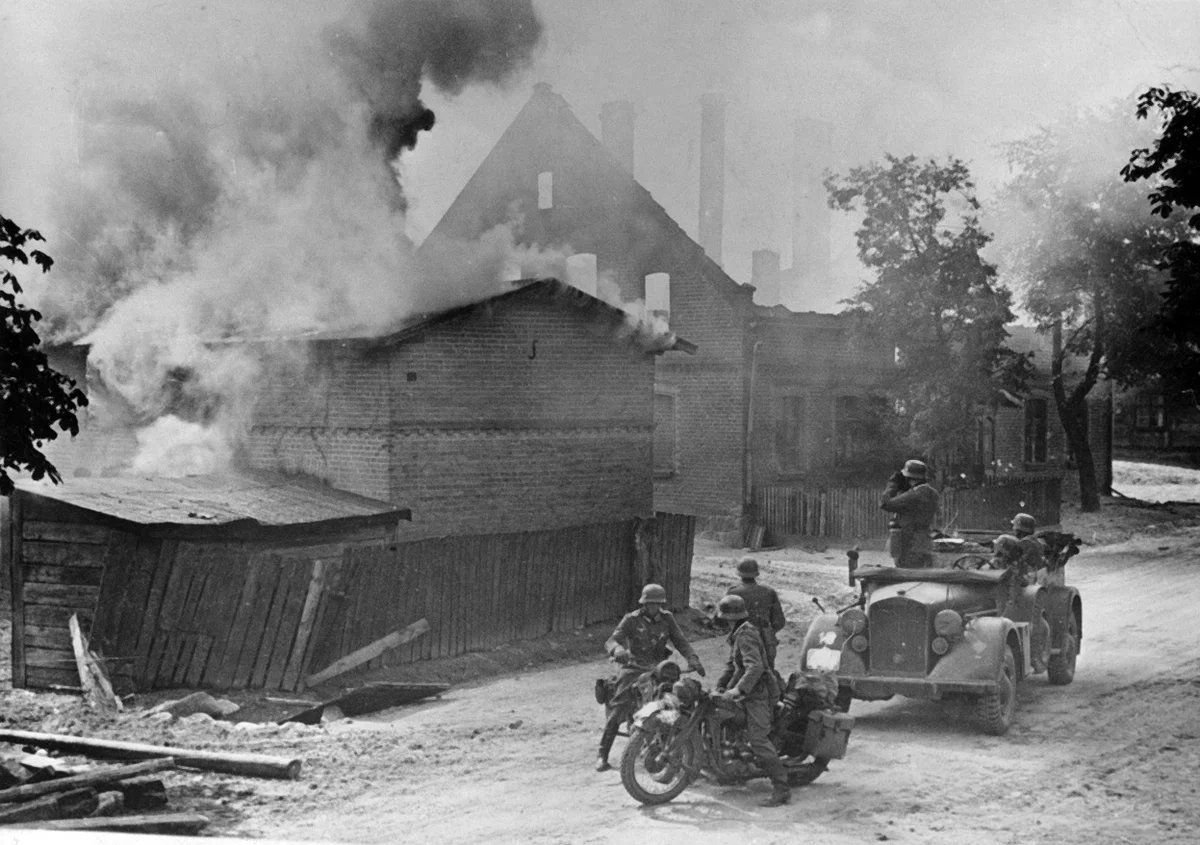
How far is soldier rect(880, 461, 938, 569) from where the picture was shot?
39.4 feet

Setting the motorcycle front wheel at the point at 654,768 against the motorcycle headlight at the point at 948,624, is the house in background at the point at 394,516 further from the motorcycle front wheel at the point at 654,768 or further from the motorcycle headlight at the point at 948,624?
the motorcycle headlight at the point at 948,624

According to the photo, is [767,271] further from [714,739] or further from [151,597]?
[714,739]

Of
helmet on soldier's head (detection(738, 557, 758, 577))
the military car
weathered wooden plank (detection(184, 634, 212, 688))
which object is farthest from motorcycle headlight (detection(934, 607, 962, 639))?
weathered wooden plank (detection(184, 634, 212, 688))

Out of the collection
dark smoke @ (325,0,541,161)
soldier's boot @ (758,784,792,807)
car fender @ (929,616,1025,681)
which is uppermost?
dark smoke @ (325,0,541,161)

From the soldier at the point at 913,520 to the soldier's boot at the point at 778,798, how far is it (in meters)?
4.42

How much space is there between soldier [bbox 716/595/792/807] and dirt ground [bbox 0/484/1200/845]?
8.6 inches

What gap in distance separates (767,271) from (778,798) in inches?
385

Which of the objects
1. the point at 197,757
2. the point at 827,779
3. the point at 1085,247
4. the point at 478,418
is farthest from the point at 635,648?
the point at 478,418

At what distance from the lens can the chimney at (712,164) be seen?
37.2 ft

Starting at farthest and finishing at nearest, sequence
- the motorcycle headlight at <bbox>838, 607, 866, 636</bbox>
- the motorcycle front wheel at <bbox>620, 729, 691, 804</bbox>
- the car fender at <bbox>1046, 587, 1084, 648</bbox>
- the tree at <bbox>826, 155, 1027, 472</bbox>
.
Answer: the tree at <bbox>826, 155, 1027, 472</bbox> → the car fender at <bbox>1046, 587, 1084, 648</bbox> → the motorcycle headlight at <bbox>838, 607, 866, 636</bbox> → the motorcycle front wheel at <bbox>620, 729, 691, 804</bbox>

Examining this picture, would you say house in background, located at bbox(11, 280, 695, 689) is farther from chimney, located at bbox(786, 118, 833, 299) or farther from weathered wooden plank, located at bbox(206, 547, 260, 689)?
chimney, located at bbox(786, 118, 833, 299)

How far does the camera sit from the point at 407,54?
17.6 m

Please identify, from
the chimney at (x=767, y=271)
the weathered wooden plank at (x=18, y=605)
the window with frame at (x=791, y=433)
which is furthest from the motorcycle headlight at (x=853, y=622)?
the window with frame at (x=791, y=433)

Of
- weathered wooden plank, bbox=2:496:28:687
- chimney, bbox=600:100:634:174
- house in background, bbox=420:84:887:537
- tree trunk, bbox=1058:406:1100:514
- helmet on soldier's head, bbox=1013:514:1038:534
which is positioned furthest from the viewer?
tree trunk, bbox=1058:406:1100:514
